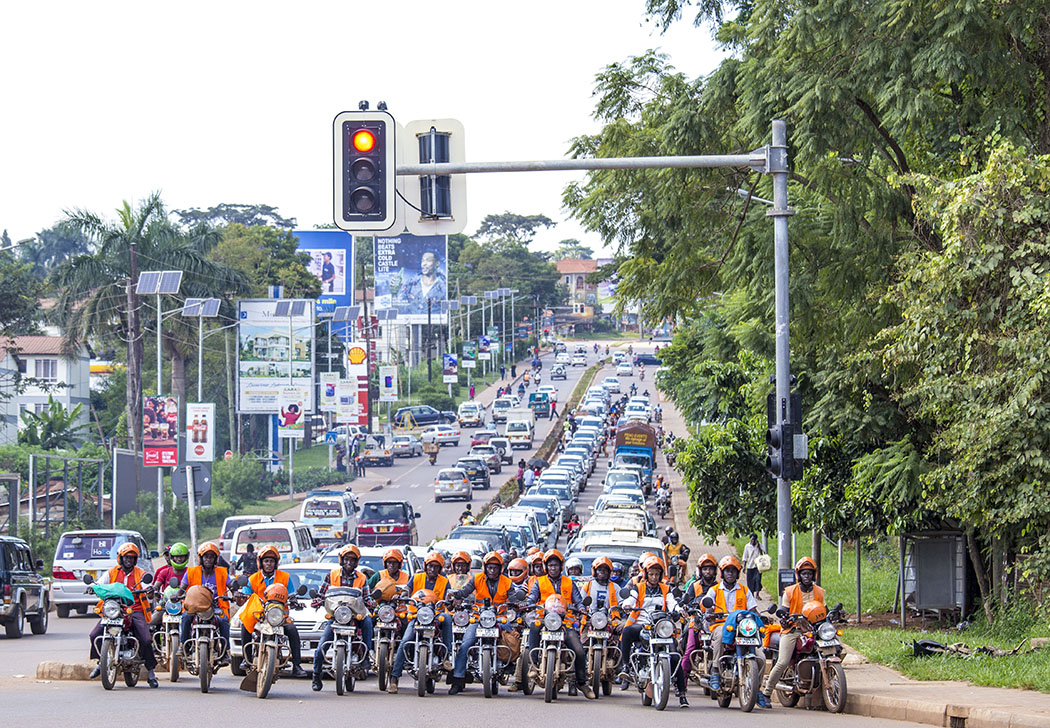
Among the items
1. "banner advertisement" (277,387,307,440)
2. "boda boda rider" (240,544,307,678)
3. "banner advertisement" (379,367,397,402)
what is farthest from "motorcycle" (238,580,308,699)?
"banner advertisement" (379,367,397,402)

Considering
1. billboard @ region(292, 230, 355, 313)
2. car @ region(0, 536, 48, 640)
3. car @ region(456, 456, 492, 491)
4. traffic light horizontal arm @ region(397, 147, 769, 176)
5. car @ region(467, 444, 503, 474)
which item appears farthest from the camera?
billboard @ region(292, 230, 355, 313)

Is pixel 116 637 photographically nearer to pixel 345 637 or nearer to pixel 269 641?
pixel 269 641

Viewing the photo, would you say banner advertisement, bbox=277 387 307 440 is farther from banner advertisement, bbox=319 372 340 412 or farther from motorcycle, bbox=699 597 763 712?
motorcycle, bbox=699 597 763 712

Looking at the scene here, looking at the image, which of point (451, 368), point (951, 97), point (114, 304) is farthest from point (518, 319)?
point (951, 97)

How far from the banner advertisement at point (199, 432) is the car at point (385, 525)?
5.49 metres

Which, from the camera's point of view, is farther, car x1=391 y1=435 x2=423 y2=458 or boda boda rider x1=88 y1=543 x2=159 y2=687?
car x1=391 y1=435 x2=423 y2=458

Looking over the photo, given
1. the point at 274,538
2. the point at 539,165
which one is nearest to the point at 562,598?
the point at 539,165

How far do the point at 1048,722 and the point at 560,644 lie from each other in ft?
16.6

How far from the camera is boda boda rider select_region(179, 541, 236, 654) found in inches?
611

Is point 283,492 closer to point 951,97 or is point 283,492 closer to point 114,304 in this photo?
point 114,304

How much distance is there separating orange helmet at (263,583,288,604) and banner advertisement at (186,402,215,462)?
85.6 feet

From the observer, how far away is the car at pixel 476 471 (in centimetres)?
6353

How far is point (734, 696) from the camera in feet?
51.5

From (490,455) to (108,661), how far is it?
56100 millimetres
